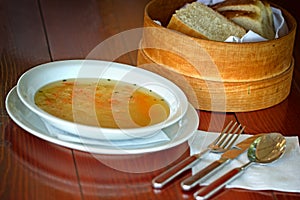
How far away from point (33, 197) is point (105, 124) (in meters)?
0.18

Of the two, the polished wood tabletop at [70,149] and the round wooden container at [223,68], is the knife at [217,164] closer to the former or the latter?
the polished wood tabletop at [70,149]

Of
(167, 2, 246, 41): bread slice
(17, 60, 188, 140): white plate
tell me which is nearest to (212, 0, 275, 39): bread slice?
(167, 2, 246, 41): bread slice

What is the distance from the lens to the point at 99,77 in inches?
48.0

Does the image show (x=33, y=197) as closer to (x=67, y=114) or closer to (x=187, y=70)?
(x=67, y=114)

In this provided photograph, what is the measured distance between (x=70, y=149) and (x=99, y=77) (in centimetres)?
20

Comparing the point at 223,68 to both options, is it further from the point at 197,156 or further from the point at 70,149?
the point at 70,149

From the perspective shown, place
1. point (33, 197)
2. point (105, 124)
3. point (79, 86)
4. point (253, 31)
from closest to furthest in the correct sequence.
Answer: point (33, 197) < point (105, 124) < point (79, 86) < point (253, 31)

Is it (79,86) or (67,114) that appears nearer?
(67,114)

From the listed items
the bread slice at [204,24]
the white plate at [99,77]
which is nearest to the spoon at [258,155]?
the white plate at [99,77]

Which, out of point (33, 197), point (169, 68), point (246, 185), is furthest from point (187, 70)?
point (33, 197)

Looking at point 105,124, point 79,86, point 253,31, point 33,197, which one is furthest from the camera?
point 253,31

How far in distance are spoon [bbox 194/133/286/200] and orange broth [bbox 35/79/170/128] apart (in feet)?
0.54

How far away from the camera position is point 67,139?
40.2 inches

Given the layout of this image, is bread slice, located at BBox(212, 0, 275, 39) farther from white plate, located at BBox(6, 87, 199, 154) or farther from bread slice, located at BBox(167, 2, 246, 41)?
white plate, located at BBox(6, 87, 199, 154)
